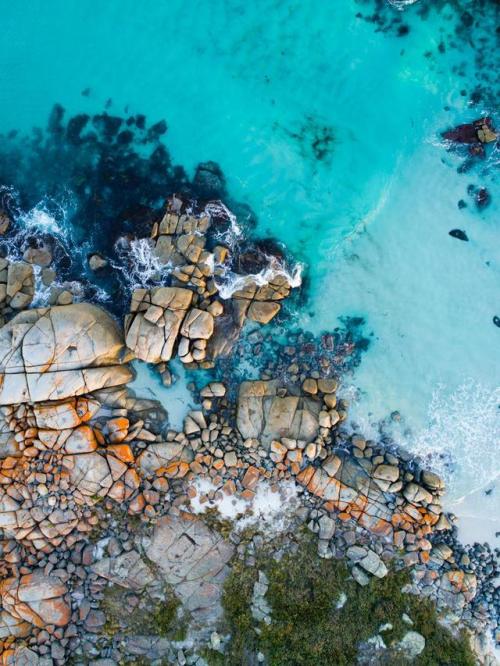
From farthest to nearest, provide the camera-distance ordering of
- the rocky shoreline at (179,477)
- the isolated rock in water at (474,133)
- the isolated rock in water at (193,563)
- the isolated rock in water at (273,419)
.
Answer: the isolated rock in water at (474,133)
the isolated rock in water at (273,419)
the isolated rock in water at (193,563)
the rocky shoreline at (179,477)

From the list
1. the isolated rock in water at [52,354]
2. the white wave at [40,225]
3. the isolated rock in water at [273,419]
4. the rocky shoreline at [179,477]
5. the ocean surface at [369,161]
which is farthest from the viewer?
the white wave at [40,225]

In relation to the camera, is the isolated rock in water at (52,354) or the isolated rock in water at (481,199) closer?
the isolated rock in water at (52,354)

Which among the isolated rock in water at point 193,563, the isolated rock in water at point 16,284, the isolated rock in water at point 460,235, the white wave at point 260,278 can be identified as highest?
the isolated rock in water at point 460,235

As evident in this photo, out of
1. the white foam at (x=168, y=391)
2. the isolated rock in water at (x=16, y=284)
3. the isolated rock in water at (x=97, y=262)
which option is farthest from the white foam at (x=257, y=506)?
the isolated rock in water at (x=16, y=284)

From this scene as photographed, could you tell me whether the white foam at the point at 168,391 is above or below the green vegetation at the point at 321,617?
above

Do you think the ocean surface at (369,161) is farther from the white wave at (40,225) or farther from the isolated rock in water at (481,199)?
the white wave at (40,225)

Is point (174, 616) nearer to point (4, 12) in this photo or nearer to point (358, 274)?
point (358, 274)

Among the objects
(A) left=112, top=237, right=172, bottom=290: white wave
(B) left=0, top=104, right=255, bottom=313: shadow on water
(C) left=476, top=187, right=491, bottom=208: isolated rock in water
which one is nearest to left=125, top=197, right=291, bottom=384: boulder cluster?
(A) left=112, top=237, right=172, bottom=290: white wave

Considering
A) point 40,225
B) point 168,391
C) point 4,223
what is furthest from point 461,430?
point 4,223

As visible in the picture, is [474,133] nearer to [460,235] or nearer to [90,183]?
[460,235]
